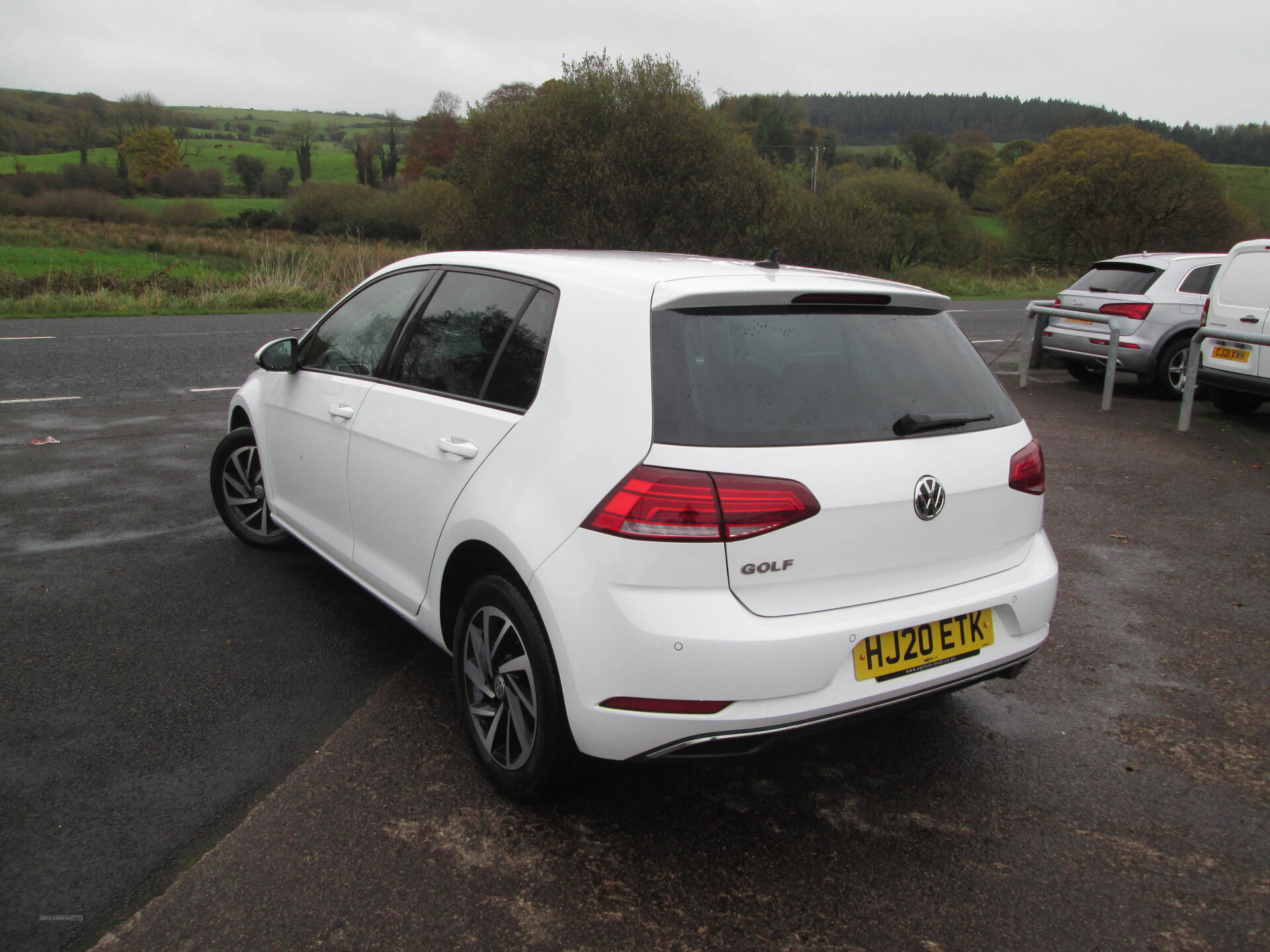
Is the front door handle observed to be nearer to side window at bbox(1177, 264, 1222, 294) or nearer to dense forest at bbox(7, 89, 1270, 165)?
side window at bbox(1177, 264, 1222, 294)

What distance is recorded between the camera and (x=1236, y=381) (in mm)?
9203

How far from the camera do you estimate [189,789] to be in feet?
9.81

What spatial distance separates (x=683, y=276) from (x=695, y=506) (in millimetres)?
802

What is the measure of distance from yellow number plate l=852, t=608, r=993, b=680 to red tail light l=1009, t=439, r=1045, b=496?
45 cm

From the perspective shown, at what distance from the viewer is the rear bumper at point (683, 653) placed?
2.44 meters

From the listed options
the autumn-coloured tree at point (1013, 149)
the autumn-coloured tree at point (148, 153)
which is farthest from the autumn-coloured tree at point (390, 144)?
the autumn-coloured tree at point (1013, 149)

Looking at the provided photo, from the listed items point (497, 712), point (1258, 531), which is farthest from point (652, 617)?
point (1258, 531)

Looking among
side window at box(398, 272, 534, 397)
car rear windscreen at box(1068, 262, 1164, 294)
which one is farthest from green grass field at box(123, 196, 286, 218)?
side window at box(398, 272, 534, 397)

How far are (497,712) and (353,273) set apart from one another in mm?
21219

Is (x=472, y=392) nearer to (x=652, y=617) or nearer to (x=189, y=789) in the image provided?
(x=652, y=617)

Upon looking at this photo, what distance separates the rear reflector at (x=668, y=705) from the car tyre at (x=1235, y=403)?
33.2 feet

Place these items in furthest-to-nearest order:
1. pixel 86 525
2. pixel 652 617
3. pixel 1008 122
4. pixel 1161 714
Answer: pixel 1008 122 → pixel 86 525 → pixel 1161 714 → pixel 652 617

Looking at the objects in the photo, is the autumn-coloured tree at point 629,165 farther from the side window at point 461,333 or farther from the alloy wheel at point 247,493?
the side window at point 461,333

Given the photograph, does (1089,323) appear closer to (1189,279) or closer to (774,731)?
(1189,279)
